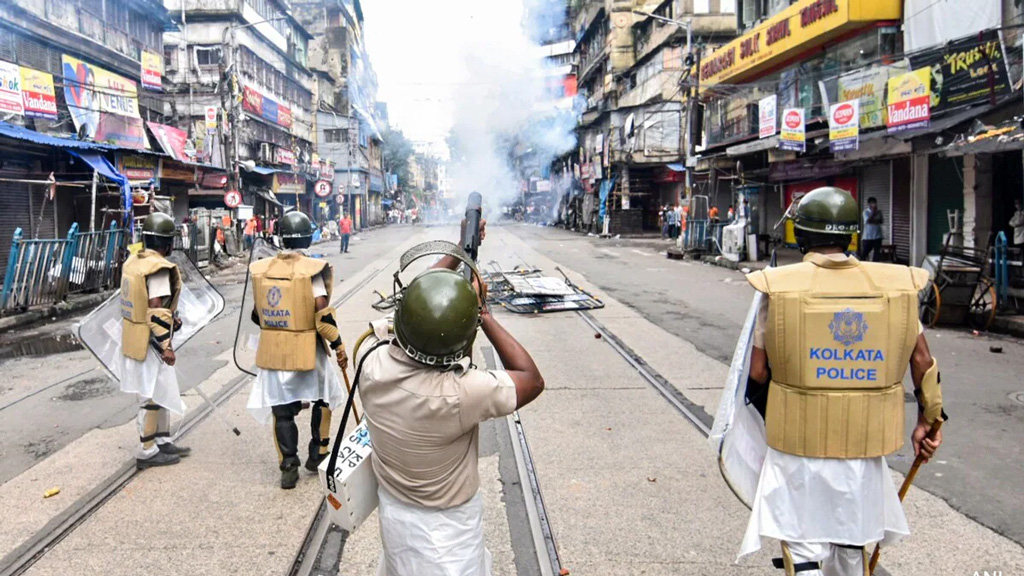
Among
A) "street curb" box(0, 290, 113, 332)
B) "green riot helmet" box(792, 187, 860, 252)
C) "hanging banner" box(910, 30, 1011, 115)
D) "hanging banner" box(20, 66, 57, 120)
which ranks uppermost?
"hanging banner" box(20, 66, 57, 120)

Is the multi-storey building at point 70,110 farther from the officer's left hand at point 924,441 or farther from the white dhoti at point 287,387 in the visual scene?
the officer's left hand at point 924,441

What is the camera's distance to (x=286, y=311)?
446 centimetres

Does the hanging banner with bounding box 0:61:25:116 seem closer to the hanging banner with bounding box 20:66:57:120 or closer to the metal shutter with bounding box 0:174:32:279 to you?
the hanging banner with bounding box 20:66:57:120

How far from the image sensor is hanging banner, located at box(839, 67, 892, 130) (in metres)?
15.2

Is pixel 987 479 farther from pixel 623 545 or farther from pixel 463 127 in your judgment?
pixel 463 127

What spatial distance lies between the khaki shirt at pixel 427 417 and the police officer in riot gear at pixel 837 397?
1.04 metres

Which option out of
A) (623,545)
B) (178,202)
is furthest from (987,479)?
(178,202)

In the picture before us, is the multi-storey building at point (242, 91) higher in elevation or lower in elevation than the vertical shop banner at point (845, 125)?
higher

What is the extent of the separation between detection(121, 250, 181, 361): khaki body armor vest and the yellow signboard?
16.9 metres

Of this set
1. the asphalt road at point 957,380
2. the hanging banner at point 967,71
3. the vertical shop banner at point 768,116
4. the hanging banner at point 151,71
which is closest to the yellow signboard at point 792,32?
the vertical shop banner at point 768,116

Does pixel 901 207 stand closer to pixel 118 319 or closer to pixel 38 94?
pixel 118 319

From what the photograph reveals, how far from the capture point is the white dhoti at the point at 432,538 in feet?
7.42

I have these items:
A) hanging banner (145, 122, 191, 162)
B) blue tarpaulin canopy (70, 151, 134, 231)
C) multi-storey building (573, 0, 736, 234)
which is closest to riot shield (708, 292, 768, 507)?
blue tarpaulin canopy (70, 151, 134, 231)

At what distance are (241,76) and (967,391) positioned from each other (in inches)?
1316
